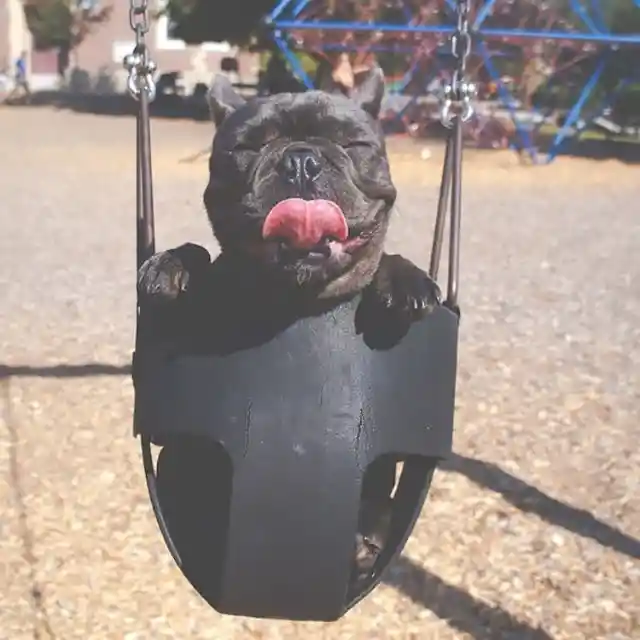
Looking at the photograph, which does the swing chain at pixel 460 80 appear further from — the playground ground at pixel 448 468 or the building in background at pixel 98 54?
the building in background at pixel 98 54

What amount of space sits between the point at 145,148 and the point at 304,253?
0.61 m

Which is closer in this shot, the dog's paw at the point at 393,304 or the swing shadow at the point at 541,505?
the dog's paw at the point at 393,304

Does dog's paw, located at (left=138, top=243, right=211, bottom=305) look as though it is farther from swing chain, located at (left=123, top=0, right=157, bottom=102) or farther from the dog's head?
swing chain, located at (left=123, top=0, right=157, bottom=102)

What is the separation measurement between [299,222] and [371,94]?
0.46 m

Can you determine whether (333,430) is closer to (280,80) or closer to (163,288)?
(163,288)

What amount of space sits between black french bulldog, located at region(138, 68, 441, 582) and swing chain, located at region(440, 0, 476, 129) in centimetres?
41

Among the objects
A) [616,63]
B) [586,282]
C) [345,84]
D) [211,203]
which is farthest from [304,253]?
[616,63]

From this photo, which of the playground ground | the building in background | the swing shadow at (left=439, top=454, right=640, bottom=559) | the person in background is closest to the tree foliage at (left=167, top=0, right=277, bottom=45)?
the person in background

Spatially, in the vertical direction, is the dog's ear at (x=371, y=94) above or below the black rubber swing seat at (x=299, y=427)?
above

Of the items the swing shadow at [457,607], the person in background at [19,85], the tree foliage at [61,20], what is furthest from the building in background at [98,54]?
the swing shadow at [457,607]

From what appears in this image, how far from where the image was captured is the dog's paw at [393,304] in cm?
187

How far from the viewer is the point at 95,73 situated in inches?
1644

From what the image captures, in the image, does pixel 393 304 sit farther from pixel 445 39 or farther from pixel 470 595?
pixel 445 39

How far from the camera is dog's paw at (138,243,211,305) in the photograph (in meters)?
1.88
